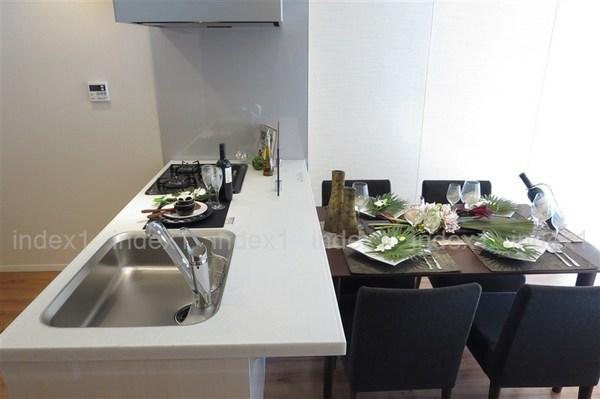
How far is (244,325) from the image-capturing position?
0.95 meters

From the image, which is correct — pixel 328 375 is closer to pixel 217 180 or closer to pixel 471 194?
pixel 217 180

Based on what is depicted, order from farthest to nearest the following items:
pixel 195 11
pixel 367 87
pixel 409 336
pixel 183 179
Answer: pixel 367 87 < pixel 183 179 < pixel 195 11 < pixel 409 336

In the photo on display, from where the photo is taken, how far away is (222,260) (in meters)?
1.36

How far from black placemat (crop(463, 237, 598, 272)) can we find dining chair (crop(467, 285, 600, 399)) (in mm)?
176

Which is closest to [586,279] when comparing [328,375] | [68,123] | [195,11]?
[328,375]

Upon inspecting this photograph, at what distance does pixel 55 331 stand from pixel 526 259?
5.28 feet

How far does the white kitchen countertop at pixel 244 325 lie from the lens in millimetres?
879

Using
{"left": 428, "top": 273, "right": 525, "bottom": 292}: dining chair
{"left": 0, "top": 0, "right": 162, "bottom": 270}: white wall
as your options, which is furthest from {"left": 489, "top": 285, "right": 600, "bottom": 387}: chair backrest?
{"left": 0, "top": 0, "right": 162, "bottom": 270}: white wall

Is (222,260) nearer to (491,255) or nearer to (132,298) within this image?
(132,298)

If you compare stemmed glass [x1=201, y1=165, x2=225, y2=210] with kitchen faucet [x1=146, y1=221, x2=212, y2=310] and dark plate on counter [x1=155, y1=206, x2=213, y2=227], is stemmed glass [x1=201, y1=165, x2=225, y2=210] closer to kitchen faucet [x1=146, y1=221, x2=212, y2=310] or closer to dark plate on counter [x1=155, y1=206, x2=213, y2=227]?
dark plate on counter [x1=155, y1=206, x2=213, y2=227]

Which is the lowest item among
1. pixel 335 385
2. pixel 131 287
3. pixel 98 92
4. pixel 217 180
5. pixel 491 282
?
pixel 335 385

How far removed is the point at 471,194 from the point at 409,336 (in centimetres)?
100

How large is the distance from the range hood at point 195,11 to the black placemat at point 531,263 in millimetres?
1352

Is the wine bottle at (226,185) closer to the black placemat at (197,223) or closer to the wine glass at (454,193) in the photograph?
the black placemat at (197,223)
